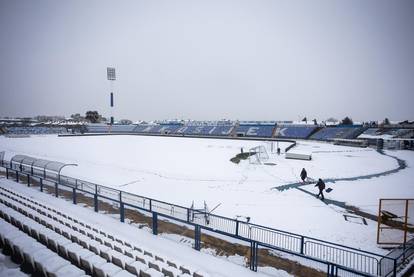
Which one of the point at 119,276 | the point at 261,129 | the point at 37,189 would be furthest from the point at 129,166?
the point at 261,129

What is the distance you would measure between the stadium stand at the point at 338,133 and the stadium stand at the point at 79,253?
59.5 m

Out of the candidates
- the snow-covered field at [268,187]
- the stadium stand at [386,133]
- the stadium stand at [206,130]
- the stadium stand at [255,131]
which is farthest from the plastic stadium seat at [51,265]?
the stadium stand at [206,130]

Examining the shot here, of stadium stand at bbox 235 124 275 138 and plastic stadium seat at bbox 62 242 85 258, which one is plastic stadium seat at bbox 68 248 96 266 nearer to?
plastic stadium seat at bbox 62 242 85 258

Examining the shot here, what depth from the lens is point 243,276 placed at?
757cm

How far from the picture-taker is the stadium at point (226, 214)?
25.2 feet

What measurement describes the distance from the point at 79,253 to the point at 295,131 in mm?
67556

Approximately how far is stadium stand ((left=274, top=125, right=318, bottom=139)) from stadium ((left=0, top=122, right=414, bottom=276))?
33264 millimetres

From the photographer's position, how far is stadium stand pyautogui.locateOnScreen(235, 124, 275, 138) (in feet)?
231

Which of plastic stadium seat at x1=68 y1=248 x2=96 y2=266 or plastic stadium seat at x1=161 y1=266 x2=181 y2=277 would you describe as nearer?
plastic stadium seat at x1=161 y1=266 x2=181 y2=277

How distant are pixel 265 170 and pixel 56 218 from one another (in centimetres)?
2025

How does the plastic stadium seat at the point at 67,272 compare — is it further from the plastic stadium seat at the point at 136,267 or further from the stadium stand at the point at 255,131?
the stadium stand at the point at 255,131

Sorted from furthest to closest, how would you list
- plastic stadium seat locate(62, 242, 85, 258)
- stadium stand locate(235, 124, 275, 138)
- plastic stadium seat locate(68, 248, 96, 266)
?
stadium stand locate(235, 124, 275, 138) → plastic stadium seat locate(62, 242, 85, 258) → plastic stadium seat locate(68, 248, 96, 266)

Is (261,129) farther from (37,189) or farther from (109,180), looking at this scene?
(37,189)

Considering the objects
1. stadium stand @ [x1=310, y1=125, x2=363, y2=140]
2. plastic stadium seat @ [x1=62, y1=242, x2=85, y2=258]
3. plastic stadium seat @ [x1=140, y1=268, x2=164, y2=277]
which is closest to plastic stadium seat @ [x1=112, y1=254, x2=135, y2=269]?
plastic stadium seat @ [x1=140, y1=268, x2=164, y2=277]
